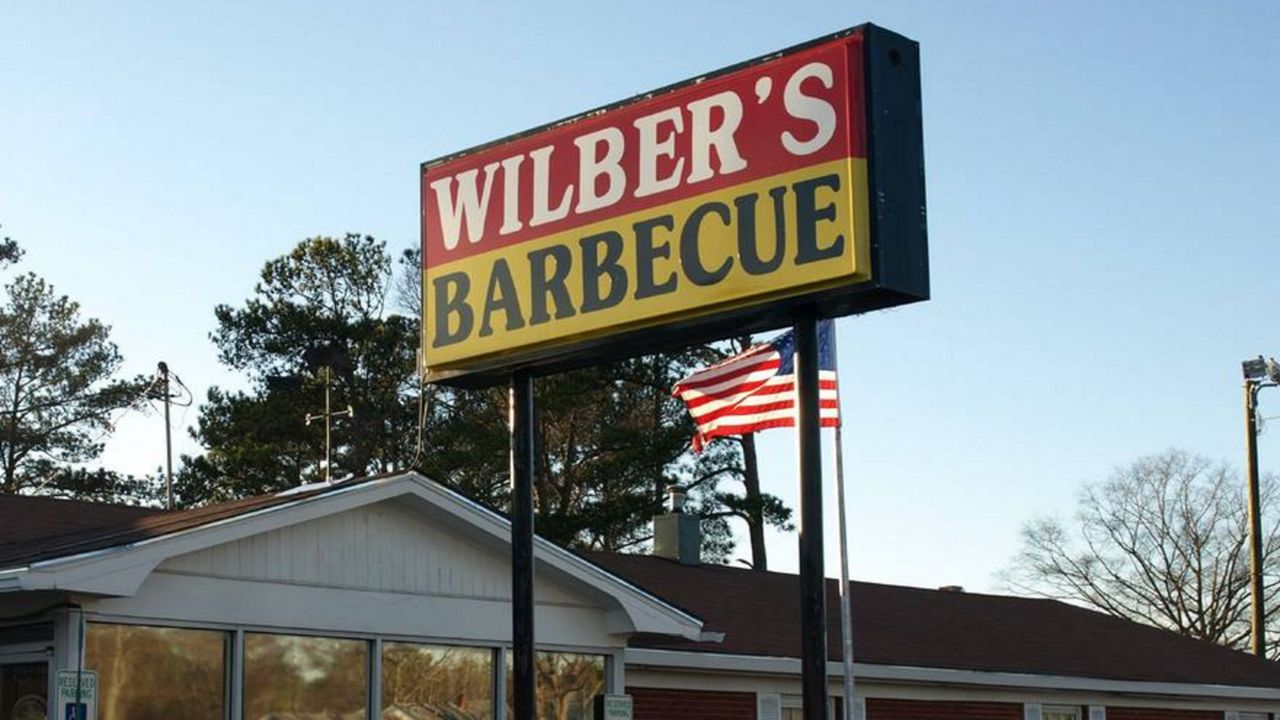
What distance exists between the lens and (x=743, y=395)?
1756cm

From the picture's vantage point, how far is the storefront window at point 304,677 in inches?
539

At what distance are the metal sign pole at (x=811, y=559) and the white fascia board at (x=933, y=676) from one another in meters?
7.95

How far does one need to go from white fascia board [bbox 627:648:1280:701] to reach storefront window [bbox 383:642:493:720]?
110 inches

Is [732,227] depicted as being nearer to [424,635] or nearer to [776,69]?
[776,69]

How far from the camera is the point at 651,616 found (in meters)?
16.1

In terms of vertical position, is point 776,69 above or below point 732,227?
above

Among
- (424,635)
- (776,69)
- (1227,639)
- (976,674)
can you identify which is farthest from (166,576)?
(1227,639)

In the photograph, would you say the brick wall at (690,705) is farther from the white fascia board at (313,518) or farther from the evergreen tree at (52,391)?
the evergreen tree at (52,391)

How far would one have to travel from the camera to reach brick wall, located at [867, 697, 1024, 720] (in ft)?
73.0

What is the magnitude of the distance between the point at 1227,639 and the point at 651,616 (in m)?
38.3

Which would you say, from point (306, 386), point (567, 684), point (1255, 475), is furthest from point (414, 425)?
point (567, 684)

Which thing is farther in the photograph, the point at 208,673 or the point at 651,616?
the point at 651,616

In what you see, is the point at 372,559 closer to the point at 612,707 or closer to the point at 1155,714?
the point at 612,707

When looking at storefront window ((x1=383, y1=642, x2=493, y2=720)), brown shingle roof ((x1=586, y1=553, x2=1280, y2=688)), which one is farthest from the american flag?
storefront window ((x1=383, y1=642, x2=493, y2=720))
